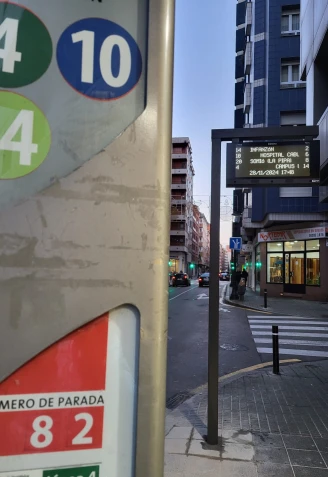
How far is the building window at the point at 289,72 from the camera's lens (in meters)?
23.3

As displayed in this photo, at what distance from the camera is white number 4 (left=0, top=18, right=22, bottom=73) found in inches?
45.5

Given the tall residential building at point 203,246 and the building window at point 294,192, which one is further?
the tall residential building at point 203,246

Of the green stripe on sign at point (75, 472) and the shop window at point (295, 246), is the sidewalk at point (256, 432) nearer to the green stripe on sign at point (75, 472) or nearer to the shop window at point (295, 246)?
the green stripe on sign at point (75, 472)

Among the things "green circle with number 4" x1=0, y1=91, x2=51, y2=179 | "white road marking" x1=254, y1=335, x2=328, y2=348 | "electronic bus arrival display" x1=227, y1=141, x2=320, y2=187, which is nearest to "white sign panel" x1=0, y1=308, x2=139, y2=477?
"green circle with number 4" x1=0, y1=91, x2=51, y2=179

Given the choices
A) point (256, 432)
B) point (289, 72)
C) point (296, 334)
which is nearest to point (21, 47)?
point (256, 432)

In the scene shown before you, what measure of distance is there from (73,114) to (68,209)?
0.33m

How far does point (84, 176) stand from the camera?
3.76 feet

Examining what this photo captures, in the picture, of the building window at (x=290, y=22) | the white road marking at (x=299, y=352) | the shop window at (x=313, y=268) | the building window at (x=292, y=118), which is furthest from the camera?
the building window at (x=290, y=22)

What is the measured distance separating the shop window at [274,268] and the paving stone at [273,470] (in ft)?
67.0

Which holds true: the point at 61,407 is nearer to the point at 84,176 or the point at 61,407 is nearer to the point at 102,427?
the point at 102,427

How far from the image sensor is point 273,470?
3262 millimetres

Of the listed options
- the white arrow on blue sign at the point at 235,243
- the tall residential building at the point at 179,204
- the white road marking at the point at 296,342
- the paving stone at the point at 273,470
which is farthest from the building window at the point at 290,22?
the tall residential building at the point at 179,204

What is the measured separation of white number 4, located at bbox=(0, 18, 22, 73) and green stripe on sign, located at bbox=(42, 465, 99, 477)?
1272mm

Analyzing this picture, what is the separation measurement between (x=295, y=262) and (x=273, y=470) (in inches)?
782
